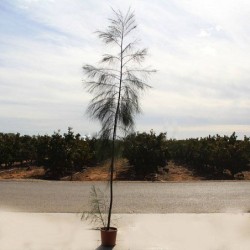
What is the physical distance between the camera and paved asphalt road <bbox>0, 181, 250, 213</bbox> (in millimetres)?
12352

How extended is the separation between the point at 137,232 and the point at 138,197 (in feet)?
18.9

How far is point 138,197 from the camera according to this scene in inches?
580

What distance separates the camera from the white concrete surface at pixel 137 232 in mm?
7840

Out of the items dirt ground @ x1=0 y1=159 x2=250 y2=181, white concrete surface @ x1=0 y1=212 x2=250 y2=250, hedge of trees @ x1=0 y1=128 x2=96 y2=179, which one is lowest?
white concrete surface @ x1=0 y1=212 x2=250 y2=250

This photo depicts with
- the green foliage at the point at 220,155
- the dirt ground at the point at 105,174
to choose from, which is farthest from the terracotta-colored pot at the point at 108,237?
the green foliage at the point at 220,155

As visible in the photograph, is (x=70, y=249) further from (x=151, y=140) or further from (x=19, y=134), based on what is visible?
(x=19, y=134)

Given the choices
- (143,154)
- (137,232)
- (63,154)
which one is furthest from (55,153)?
(137,232)

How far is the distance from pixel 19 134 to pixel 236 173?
16.6 meters

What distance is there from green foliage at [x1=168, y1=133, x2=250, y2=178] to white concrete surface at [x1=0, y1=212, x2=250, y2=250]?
12.9m

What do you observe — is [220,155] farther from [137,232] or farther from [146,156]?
[137,232]

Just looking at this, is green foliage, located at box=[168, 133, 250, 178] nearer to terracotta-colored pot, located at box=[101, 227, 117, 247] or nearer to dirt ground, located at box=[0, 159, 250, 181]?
dirt ground, located at box=[0, 159, 250, 181]

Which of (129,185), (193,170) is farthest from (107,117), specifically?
(193,170)

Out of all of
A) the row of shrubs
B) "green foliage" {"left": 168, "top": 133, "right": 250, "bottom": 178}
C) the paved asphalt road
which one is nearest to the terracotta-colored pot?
the paved asphalt road

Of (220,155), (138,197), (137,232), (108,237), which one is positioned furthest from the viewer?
(220,155)
